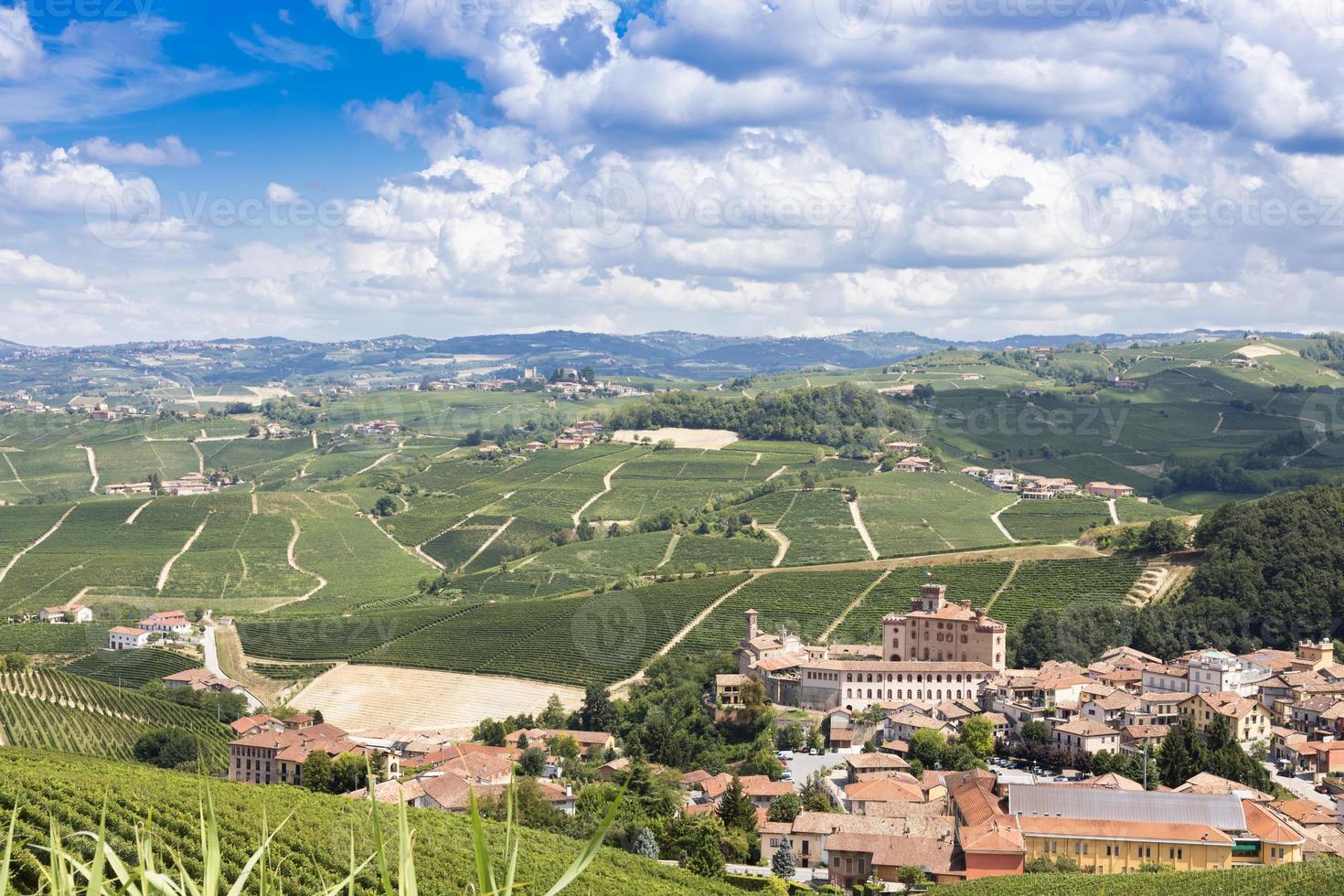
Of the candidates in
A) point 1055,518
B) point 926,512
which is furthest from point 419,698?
point 1055,518

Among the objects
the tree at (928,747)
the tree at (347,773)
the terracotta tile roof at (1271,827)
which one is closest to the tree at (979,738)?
the tree at (928,747)

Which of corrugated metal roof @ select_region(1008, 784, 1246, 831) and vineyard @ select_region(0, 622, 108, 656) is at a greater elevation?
corrugated metal roof @ select_region(1008, 784, 1246, 831)

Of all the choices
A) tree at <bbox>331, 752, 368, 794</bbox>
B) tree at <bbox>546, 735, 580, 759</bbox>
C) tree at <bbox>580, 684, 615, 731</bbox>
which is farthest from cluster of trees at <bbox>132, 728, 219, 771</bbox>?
tree at <bbox>580, 684, 615, 731</bbox>

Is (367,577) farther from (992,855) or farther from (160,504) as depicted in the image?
(992,855)

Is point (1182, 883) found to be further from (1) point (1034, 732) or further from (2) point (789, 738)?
(2) point (789, 738)

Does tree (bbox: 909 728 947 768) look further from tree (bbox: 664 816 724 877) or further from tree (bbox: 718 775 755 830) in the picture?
tree (bbox: 664 816 724 877)

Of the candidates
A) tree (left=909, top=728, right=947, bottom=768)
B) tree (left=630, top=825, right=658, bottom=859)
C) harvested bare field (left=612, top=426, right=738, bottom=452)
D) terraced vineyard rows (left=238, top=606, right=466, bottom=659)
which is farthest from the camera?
harvested bare field (left=612, top=426, right=738, bottom=452)

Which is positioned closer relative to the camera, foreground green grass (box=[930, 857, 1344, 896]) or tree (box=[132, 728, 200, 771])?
foreground green grass (box=[930, 857, 1344, 896])
